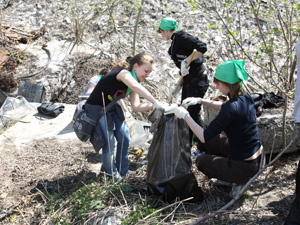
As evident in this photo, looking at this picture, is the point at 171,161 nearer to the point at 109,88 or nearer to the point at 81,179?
the point at 109,88

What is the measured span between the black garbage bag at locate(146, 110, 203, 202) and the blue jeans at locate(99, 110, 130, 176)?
1.54ft

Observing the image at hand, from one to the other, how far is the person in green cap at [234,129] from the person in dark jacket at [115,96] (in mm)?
488

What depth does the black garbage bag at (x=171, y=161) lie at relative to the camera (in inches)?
116

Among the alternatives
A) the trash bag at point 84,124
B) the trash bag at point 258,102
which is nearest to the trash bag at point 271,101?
the trash bag at point 258,102

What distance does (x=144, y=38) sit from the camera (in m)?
7.37

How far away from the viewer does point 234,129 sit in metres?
2.78

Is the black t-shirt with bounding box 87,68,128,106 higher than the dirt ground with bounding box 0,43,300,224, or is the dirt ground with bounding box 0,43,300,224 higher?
the black t-shirt with bounding box 87,68,128,106

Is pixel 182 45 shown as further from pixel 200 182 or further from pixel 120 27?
pixel 120 27

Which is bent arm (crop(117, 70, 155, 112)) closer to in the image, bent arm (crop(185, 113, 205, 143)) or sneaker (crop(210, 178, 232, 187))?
bent arm (crop(185, 113, 205, 143))

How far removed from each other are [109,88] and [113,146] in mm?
586

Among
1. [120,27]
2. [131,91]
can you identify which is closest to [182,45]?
[131,91]

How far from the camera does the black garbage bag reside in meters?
2.94

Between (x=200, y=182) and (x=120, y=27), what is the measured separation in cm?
455

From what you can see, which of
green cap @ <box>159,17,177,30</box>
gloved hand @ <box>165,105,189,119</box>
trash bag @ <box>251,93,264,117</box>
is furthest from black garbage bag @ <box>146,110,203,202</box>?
green cap @ <box>159,17,177,30</box>
